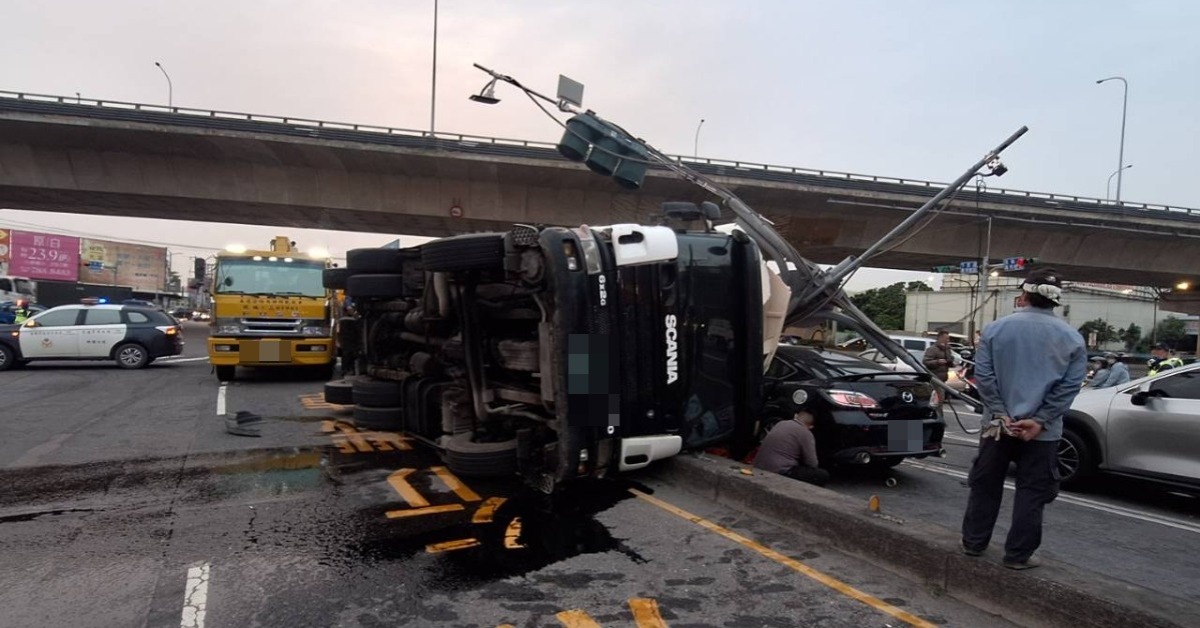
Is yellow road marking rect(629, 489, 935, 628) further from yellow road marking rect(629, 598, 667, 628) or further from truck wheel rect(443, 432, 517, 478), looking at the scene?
truck wheel rect(443, 432, 517, 478)

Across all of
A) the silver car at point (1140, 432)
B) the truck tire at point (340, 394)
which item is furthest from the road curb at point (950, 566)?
the truck tire at point (340, 394)

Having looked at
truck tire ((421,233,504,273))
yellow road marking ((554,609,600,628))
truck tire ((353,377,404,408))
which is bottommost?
yellow road marking ((554,609,600,628))

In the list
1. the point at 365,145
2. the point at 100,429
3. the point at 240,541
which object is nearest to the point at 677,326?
the point at 240,541

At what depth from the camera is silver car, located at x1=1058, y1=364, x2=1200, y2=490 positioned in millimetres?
6223

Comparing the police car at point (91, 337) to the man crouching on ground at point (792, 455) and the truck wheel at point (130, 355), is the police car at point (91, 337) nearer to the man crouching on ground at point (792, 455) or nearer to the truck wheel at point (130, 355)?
the truck wheel at point (130, 355)

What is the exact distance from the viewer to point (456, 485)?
602 cm

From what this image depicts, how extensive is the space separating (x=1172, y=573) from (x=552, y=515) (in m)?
4.31

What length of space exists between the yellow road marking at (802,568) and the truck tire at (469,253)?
230cm

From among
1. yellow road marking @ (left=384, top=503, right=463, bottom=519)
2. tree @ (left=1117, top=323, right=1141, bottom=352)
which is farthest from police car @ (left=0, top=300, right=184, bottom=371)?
tree @ (left=1117, top=323, right=1141, bottom=352)

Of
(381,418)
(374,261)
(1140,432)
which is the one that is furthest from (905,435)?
(374,261)

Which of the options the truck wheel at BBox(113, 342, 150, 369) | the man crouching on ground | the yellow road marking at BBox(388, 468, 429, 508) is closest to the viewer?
the yellow road marking at BBox(388, 468, 429, 508)

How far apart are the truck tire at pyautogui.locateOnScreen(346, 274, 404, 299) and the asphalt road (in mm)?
1801

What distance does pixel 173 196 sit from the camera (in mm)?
23109

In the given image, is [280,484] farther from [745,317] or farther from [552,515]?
[745,317]
